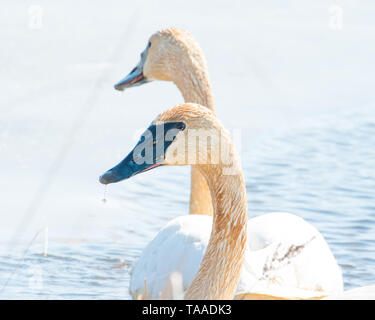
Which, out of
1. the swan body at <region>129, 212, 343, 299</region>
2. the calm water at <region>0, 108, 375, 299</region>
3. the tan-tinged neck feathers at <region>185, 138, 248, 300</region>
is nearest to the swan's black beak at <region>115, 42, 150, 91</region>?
the calm water at <region>0, 108, 375, 299</region>

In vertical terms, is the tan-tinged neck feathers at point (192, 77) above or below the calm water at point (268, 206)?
above

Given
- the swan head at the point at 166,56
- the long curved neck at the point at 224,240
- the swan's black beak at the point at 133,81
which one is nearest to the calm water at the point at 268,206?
the swan's black beak at the point at 133,81

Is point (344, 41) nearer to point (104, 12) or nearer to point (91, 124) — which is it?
point (104, 12)

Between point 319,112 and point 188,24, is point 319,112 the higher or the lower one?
the lower one

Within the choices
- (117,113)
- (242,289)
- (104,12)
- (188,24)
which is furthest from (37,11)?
(242,289)

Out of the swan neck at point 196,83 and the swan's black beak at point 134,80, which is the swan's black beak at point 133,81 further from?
the swan neck at point 196,83

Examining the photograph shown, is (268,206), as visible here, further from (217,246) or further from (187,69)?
(217,246)

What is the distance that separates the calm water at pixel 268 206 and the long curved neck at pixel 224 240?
57.1 inches

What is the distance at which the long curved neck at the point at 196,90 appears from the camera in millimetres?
6004

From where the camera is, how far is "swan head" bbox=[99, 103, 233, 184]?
3.88 metres

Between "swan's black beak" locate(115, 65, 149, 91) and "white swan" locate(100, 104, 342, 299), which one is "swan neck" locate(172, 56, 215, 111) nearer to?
"swan's black beak" locate(115, 65, 149, 91)

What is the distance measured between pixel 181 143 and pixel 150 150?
0.14m

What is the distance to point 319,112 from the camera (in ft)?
31.3

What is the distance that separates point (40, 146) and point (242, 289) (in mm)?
3875
